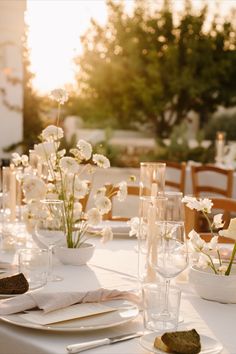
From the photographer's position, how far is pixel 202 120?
2109 cm

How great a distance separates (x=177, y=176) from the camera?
20.7 feet

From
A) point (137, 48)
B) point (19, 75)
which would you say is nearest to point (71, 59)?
point (137, 48)

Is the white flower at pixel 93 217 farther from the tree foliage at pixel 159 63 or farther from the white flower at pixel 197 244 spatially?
the tree foliage at pixel 159 63

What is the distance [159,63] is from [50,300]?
18.6m

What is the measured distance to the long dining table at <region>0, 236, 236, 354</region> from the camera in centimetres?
150

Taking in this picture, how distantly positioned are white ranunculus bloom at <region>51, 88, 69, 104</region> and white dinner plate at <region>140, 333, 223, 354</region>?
3.29 ft

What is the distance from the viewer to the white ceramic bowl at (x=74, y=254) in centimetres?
224

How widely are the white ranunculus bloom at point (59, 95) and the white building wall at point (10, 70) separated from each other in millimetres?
7195

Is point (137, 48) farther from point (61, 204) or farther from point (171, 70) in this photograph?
point (61, 204)

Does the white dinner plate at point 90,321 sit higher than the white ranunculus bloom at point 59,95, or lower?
lower

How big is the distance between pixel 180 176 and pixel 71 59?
1442 cm

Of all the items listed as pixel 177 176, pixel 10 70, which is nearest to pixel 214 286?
pixel 177 176

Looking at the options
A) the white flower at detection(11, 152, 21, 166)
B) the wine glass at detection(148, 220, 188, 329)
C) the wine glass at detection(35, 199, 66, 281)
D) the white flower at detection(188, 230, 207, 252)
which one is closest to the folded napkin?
the wine glass at detection(148, 220, 188, 329)

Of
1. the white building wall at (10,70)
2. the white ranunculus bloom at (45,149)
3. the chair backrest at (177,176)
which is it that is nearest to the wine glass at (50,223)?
the white ranunculus bloom at (45,149)
